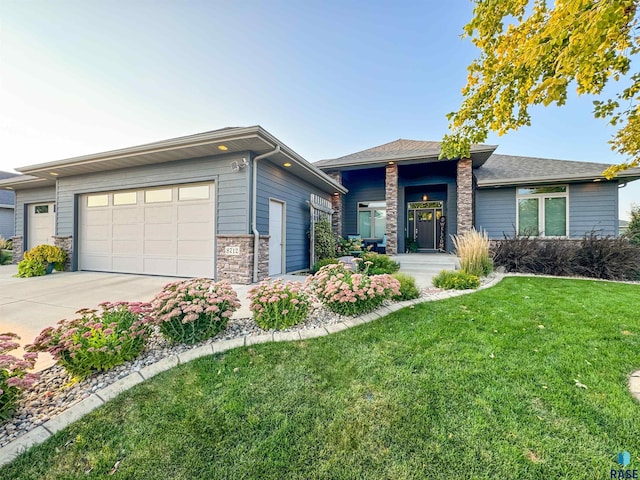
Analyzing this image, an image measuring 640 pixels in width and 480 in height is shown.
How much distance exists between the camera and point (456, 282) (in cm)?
501

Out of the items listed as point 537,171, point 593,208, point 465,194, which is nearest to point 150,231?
point 465,194

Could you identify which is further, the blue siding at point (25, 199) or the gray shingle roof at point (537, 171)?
the blue siding at point (25, 199)

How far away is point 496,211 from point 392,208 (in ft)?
12.2

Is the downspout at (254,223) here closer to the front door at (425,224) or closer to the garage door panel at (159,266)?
the garage door panel at (159,266)

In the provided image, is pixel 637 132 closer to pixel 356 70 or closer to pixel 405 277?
pixel 405 277

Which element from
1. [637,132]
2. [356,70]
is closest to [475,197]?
Result: [356,70]

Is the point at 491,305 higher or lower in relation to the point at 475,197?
lower

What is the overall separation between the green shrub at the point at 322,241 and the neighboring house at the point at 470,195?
2.09 m

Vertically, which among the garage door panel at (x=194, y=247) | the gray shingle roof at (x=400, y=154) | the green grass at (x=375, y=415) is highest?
the gray shingle roof at (x=400, y=154)

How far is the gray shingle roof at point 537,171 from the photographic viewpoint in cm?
812

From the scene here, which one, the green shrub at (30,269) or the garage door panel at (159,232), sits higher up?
the garage door panel at (159,232)

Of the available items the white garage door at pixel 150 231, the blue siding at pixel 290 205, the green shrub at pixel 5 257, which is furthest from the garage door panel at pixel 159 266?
the green shrub at pixel 5 257

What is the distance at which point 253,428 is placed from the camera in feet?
5.24

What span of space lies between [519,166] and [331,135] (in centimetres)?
788
